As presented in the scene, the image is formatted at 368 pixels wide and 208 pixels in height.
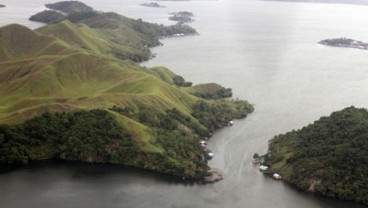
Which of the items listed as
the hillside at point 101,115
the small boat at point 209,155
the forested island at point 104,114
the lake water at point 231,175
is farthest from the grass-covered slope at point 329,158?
the hillside at point 101,115

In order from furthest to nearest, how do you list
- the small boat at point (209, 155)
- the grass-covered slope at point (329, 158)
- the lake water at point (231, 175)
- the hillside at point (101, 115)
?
the small boat at point (209, 155) → the hillside at point (101, 115) → the grass-covered slope at point (329, 158) → the lake water at point (231, 175)

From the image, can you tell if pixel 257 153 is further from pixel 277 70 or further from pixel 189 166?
pixel 277 70

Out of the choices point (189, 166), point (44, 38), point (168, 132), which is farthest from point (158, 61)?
point (189, 166)

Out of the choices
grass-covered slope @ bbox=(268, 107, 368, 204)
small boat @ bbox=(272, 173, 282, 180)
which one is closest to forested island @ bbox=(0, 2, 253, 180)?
small boat @ bbox=(272, 173, 282, 180)

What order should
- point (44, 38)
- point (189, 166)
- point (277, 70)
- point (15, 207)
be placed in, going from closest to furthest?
point (15, 207) < point (189, 166) < point (44, 38) < point (277, 70)

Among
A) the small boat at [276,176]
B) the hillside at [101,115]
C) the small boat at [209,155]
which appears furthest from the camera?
the small boat at [209,155]

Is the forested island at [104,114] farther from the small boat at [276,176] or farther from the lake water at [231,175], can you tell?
the small boat at [276,176]
